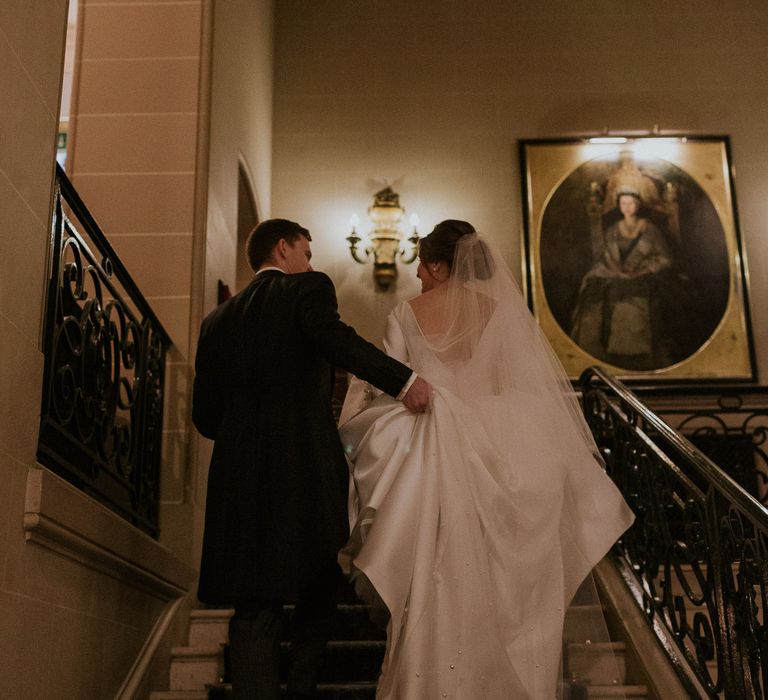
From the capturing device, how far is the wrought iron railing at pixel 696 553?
3723 millimetres

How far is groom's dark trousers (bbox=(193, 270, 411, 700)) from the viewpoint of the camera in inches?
142

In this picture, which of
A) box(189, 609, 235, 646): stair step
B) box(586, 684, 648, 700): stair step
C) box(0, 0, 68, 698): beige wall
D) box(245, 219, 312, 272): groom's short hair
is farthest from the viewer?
box(189, 609, 235, 646): stair step

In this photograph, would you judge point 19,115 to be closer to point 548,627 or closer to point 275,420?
point 275,420

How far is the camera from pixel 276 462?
3758 millimetres

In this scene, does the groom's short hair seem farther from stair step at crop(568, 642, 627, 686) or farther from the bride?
stair step at crop(568, 642, 627, 686)

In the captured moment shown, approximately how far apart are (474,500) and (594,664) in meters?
0.77

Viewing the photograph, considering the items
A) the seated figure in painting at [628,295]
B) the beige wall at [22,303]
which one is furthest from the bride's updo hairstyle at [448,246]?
the seated figure in painting at [628,295]

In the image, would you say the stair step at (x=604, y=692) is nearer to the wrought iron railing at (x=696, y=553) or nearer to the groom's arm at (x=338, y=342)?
the wrought iron railing at (x=696, y=553)

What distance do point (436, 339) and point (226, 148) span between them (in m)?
3.03

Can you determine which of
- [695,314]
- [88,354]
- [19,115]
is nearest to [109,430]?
[88,354]

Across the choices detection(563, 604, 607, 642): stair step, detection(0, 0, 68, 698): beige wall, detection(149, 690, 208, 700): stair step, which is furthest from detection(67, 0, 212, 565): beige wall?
detection(563, 604, 607, 642): stair step

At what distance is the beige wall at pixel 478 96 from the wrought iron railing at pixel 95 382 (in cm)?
418

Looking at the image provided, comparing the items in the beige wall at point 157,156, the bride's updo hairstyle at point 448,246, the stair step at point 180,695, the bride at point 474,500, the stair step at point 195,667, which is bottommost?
the stair step at point 180,695

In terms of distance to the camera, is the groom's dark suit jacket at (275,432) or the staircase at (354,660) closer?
the groom's dark suit jacket at (275,432)
